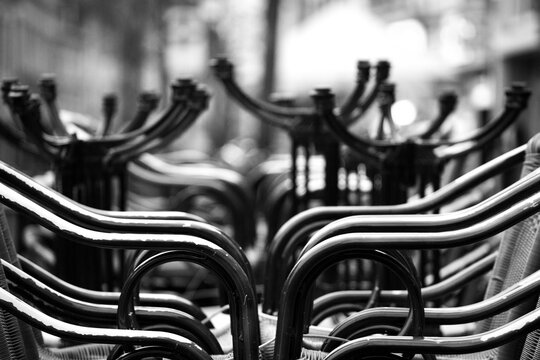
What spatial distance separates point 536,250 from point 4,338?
4.08ft

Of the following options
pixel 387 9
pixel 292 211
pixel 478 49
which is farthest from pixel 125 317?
pixel 387 9

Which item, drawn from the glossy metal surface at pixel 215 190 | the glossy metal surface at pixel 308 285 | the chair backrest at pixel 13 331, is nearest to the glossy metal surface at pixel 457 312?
the glossy metal surface at pixel 308 285

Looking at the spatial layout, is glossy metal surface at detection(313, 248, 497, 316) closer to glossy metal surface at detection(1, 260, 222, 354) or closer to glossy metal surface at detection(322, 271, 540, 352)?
glossy metal surface at detection(322, 271, 540, 352)

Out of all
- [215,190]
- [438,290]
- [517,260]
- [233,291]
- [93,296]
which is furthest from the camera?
[215,190]

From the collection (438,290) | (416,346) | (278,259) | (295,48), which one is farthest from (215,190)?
(295,48)

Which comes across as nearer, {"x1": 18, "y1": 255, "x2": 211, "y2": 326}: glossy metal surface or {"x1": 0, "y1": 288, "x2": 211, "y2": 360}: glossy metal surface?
{"x1": 0, "y1": 288, "x2": 211, "y2": 360}: glossy metal surface

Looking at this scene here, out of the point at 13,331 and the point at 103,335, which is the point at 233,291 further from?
the point at 13,331

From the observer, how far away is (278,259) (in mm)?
2598

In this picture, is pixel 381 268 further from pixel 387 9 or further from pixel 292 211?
pixel 387 9

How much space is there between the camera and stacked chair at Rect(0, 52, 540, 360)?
6.06 ft

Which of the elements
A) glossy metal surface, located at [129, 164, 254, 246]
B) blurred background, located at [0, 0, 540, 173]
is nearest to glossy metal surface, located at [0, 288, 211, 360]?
glossy metal surface, located at [129, 164, 254, 246]

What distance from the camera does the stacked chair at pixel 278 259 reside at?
185 centimetres

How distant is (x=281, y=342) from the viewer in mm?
1890

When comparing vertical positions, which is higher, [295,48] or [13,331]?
[13,331]
